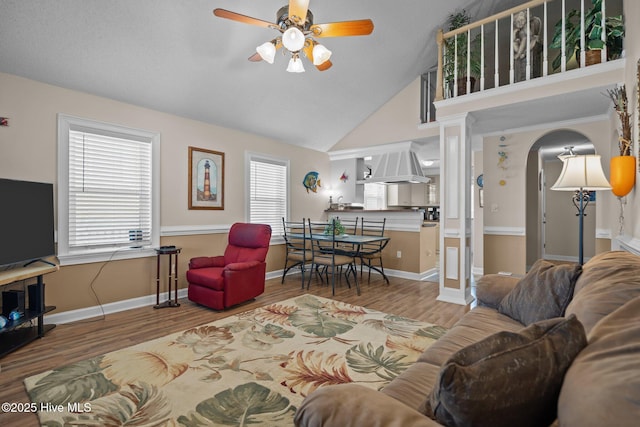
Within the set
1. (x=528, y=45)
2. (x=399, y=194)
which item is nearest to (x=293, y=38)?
(x=528, y=45)

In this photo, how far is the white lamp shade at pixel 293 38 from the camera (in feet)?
8.09

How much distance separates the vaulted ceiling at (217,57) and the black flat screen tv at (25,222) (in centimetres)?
122

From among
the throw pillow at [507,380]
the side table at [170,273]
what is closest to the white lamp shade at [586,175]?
the throw pillow at [507,380]

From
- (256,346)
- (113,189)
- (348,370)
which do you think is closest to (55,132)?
(113,189)

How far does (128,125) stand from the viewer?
3.78m

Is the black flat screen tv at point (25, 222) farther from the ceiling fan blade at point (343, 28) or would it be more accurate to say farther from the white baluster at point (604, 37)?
the white baluster at point (604, 37)

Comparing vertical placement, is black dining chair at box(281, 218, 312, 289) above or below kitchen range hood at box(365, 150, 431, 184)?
below

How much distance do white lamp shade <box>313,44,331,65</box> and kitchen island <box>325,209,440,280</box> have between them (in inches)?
135

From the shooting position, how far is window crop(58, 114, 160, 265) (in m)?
3.32

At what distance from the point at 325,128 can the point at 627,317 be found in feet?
17.7

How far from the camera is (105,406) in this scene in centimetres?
190

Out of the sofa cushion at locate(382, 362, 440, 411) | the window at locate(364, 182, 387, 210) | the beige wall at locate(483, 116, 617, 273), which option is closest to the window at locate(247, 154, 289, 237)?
the window at locate(364, 182, 387, 210)

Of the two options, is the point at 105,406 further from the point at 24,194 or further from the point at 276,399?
the point at 24,194

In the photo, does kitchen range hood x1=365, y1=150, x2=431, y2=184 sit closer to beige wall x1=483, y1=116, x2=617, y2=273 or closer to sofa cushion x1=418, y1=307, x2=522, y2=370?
beige wall x1=483, y1=116, x2=617, y2=273
